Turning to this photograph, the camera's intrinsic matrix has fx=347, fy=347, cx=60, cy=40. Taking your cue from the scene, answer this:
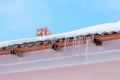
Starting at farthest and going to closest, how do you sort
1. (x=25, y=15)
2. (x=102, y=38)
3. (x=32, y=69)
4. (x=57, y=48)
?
(x=25, y=15)
(x=32, y=69)
(x=57, y=48)
(x=102, y=38)

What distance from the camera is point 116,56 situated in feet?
17.5

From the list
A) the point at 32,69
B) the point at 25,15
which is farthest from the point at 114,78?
the point at 25,15

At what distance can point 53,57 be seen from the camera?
5789mm

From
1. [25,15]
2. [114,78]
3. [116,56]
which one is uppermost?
[25,15]

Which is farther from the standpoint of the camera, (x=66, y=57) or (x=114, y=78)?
(x=66, y=57)

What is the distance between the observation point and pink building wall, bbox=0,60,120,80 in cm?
535

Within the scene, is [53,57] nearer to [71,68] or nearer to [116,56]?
[71,68]

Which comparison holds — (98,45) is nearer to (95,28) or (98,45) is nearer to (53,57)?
(95,28)

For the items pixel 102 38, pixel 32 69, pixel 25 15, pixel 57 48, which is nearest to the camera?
pixel 102 38

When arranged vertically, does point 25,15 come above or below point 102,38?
above

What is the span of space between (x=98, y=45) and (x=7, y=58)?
68.2 inches

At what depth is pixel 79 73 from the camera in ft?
18.3

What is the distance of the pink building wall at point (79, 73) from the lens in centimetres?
535

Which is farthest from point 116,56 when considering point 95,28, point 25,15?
point 25,15
